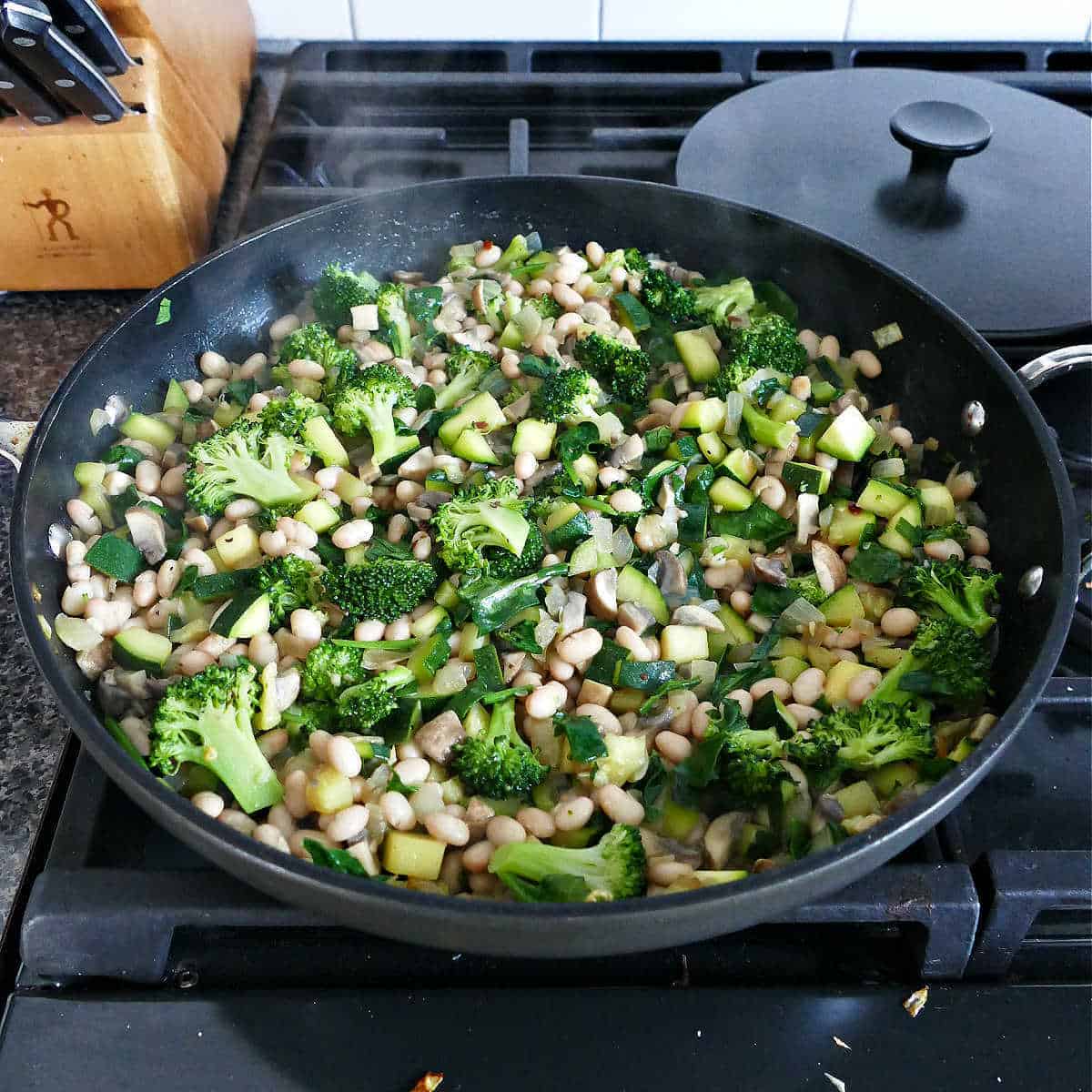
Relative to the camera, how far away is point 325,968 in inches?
40.0

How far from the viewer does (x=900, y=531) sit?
1.25 meters

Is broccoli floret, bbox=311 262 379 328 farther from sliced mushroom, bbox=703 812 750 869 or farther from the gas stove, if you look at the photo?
sliced mushroom, bbox=703 812 750 869

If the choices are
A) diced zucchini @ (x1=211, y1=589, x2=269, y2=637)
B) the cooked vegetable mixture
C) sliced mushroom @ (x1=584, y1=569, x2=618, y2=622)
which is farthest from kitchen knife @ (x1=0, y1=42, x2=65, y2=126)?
sliced mushroom @ (x1=584, y1=569, x2=618, y2=622)

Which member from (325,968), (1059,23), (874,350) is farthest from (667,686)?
Answer: (1059,23)

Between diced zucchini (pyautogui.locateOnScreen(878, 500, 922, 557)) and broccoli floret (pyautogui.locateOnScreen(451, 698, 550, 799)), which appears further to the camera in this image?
diced zucchini (pyautogui.locateOnScreen(878, 500, 922, 557))

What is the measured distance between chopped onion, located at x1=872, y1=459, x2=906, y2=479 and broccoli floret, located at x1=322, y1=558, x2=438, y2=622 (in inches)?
23.2

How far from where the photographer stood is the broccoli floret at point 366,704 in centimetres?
105

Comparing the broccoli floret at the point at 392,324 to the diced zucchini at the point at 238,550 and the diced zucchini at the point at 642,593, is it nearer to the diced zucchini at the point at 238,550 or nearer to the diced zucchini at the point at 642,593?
the diced zucchini at the point at 238,550

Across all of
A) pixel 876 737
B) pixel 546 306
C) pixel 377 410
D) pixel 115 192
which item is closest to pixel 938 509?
pixel 876 737

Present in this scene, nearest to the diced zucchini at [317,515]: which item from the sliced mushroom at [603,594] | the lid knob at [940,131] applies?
the sliced mushroom at [603,594]

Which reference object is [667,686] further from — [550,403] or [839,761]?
[550,403]

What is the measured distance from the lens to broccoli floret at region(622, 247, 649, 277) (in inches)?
59.6

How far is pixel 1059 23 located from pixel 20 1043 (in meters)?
2.35

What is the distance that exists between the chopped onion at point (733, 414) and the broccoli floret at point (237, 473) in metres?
0.55
